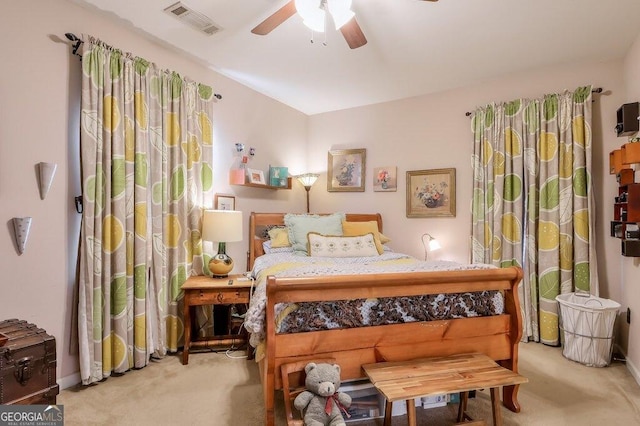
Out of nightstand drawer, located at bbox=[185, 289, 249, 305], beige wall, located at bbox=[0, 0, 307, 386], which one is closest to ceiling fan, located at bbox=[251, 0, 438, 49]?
beige wall, located at bbox=[0, 0, 307, 386]

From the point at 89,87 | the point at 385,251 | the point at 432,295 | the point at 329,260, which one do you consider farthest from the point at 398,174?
the point at 89,87

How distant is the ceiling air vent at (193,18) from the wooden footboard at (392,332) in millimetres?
1978

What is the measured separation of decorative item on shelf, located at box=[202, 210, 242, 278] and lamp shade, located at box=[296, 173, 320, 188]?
1.61 metres

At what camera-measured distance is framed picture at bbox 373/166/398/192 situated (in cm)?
404

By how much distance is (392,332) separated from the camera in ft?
5.91

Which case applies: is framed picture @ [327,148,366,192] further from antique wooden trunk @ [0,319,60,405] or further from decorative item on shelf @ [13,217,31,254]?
antique wooden trunk @ [0,319,60,405]

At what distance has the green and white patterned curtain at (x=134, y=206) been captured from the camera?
2.20 meters

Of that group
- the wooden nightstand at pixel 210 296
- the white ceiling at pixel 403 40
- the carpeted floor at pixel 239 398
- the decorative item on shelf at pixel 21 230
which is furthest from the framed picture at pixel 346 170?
the decorative item on shelf at pixel 21 230

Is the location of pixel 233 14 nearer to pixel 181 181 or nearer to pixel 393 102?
pixel 181 181

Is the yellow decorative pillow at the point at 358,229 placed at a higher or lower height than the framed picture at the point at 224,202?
lower

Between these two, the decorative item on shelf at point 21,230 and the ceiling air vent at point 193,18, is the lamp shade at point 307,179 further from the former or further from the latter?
the decorative item on shelf at point 21,230

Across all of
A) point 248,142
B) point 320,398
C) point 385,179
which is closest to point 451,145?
point 385,179

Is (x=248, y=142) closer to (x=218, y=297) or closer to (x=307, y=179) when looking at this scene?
(x=307, y=179)

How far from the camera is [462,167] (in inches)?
142
